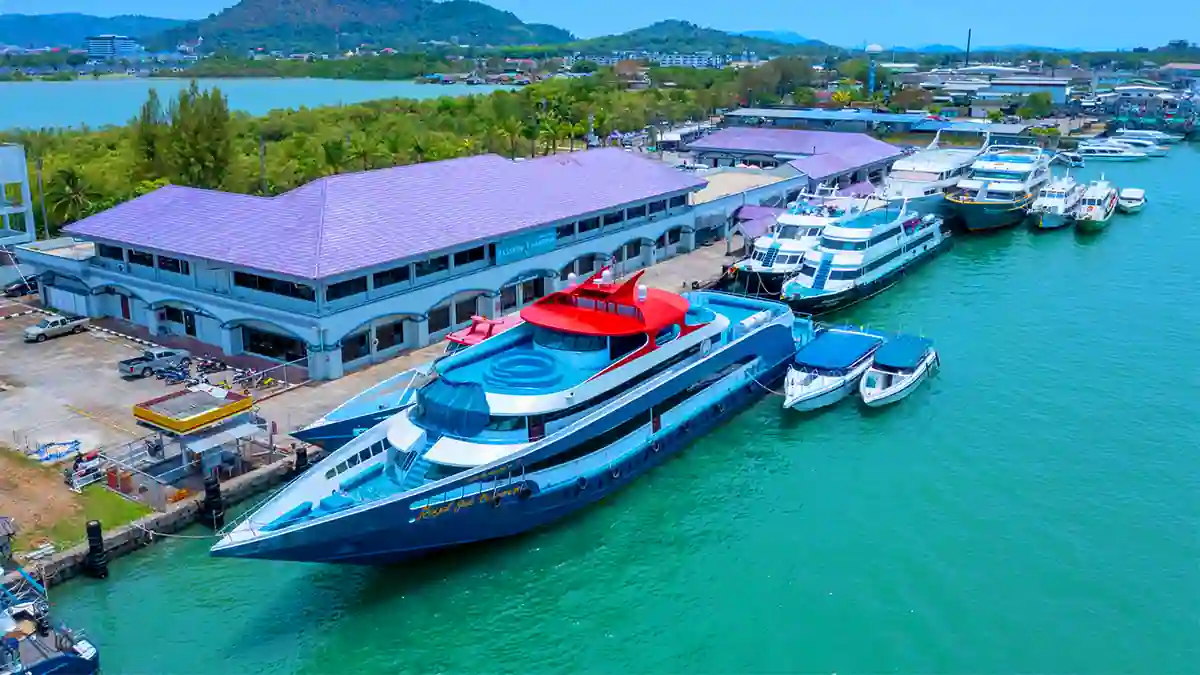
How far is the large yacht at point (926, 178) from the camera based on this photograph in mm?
71500

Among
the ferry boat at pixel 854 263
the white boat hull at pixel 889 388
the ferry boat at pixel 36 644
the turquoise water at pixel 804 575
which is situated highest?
the ferry boat at pixel 854 263

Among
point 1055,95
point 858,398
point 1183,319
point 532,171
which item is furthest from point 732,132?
point 1055,95

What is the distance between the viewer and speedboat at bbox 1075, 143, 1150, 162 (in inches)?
4481

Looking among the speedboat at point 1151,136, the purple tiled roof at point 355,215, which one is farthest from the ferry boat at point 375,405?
the speedboat at point 1151,136

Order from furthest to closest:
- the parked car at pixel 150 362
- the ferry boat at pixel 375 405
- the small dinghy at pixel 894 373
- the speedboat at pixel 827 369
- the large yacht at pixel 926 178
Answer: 1. the large yacht at pixel 926 178
2. the parked car at pixel 150 362
3. the small dinghy at pixel 894 373
4. the speedboat at pixel 827 369
5. the ferry boat at pixel 375 405

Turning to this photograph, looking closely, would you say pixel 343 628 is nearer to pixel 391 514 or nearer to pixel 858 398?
pixel 391 514

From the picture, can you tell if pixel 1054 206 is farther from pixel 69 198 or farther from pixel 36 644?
pixel 36 644

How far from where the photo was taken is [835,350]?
134 ft

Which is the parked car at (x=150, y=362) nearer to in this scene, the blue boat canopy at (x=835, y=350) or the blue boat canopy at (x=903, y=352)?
the blue boat canopy at (x=835, y=350)

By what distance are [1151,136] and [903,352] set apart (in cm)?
11246

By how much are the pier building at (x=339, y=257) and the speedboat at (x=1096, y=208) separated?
40.1 meters

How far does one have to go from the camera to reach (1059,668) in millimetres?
23141

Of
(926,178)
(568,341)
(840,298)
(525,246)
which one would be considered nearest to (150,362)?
(525,246)

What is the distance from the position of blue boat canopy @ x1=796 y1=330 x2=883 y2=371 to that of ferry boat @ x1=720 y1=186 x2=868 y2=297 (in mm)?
8388
